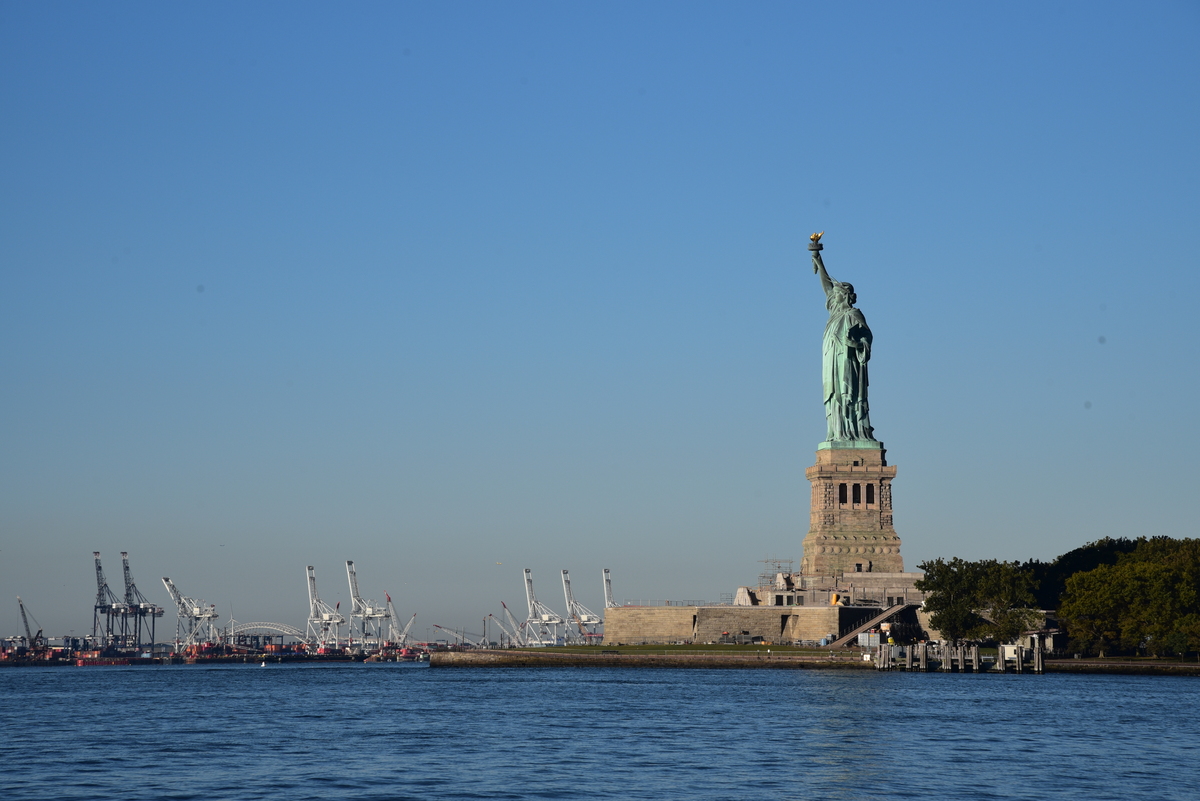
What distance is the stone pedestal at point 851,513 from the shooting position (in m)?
120

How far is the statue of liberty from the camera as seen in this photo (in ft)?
408

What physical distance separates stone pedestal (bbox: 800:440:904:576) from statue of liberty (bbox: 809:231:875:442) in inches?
59.9

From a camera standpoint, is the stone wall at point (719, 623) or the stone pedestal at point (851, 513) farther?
the stone pedestal at point (851, 513)

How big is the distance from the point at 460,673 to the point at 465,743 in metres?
64.1

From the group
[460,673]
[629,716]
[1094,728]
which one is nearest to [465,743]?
[629,716]

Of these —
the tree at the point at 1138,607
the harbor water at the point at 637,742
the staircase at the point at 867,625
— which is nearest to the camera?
the harbor water at the point at 637,742

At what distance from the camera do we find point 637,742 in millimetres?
59000

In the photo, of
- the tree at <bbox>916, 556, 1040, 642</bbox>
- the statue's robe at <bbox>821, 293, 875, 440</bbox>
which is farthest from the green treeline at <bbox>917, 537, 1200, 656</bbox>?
the statue's robe at <bbox>821, 293, 875, 440</bbox>

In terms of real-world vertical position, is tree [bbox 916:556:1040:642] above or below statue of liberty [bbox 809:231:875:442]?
below

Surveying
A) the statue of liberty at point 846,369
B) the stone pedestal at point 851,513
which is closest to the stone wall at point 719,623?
the stone pedestal at point 851,513

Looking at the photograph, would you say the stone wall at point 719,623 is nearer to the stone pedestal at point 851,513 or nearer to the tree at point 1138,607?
the stone pedestal at point 851,513

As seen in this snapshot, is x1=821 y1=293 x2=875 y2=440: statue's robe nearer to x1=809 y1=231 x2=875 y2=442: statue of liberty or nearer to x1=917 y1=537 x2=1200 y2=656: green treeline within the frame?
x1=809 y1=231 x2=875 y2=442: statue of liberty

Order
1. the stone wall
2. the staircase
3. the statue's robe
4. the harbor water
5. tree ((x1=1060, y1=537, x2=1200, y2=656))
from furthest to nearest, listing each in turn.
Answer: the statue's robe
the stone wall
the staircase
tree ((x1=1060, y1=537, x2=1200, y2=656))
the harbor water

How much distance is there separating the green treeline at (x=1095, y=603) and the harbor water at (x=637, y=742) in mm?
7702
